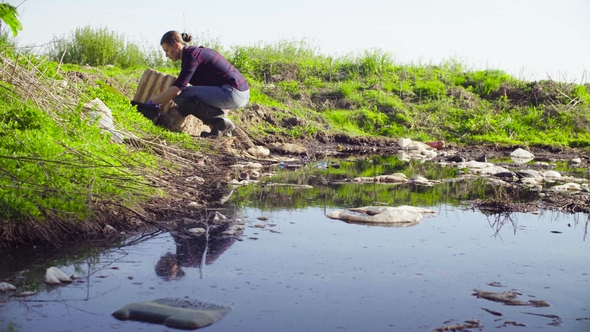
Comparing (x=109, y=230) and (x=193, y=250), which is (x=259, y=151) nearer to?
(x=109, y=230)

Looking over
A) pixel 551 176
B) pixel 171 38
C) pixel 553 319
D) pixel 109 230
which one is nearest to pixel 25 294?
pixel 109 230

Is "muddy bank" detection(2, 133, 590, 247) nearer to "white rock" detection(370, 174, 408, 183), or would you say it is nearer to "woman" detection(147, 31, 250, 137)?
"woman" detection(147, 31, 250, 137)

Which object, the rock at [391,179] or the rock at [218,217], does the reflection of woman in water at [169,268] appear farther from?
the rock at [391,179]

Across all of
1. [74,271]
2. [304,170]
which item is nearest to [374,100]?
[304,170]

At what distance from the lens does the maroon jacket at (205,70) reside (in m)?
8.00

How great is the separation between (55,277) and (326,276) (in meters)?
1.46

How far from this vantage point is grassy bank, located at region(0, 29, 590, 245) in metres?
4.25

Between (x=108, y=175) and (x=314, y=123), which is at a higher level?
(x=314, y=123)

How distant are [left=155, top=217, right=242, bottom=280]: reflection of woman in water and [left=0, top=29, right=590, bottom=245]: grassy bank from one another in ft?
1.87

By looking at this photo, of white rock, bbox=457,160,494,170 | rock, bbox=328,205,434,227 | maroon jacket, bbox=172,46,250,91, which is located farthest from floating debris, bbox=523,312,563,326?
white rock, bbox=457,160,494,170

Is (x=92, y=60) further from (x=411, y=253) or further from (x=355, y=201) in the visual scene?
(x=411, y=253)

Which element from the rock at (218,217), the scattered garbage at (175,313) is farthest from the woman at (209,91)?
the scattered garbage at (175,313)

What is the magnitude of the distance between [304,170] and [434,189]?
6.87 ft

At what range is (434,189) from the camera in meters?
7.22
